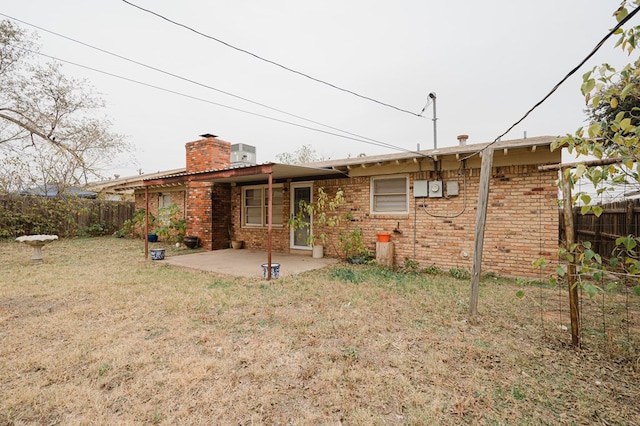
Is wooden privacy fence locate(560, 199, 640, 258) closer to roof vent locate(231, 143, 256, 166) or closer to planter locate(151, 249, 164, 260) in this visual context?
planter locate(151, 249, 164, 260)

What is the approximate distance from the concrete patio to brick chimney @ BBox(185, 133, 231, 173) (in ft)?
10.1

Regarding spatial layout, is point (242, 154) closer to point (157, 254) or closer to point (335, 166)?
point (157, 254)

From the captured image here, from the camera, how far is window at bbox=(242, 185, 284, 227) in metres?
9.63

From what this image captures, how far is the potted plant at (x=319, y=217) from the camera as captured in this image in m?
8.12

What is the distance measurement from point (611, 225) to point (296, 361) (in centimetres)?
820

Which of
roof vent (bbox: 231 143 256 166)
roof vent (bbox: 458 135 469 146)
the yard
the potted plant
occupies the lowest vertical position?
the yard

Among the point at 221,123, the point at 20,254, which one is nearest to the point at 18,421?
the point at 20,254

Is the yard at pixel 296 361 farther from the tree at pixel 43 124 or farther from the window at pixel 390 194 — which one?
the tree at pixel 43 124

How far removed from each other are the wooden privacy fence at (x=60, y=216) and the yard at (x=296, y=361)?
1025 cm

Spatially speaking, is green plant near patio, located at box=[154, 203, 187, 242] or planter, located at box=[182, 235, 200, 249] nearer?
planter, located at box=[182, 235, 200, 249]

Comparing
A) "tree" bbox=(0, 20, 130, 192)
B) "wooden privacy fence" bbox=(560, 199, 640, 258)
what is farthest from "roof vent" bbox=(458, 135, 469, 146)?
"tree" bbox=(0, 20, 130, 192)

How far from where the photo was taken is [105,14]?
18.3 feet

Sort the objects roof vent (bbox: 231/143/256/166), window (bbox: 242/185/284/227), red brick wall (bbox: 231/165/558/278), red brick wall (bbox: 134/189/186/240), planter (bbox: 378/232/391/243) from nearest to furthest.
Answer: red brick wall (bbox: 231/165/558/278) < planter (bbox: 378/232/391/243) < window (bbox: 242/185/284/227) < red brick wall (bbox: 134/189/186/240) < roof vent (bbox: 231/143/256/166)

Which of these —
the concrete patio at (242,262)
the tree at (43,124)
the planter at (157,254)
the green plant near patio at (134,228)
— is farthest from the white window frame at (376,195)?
the tree at (43,124)
